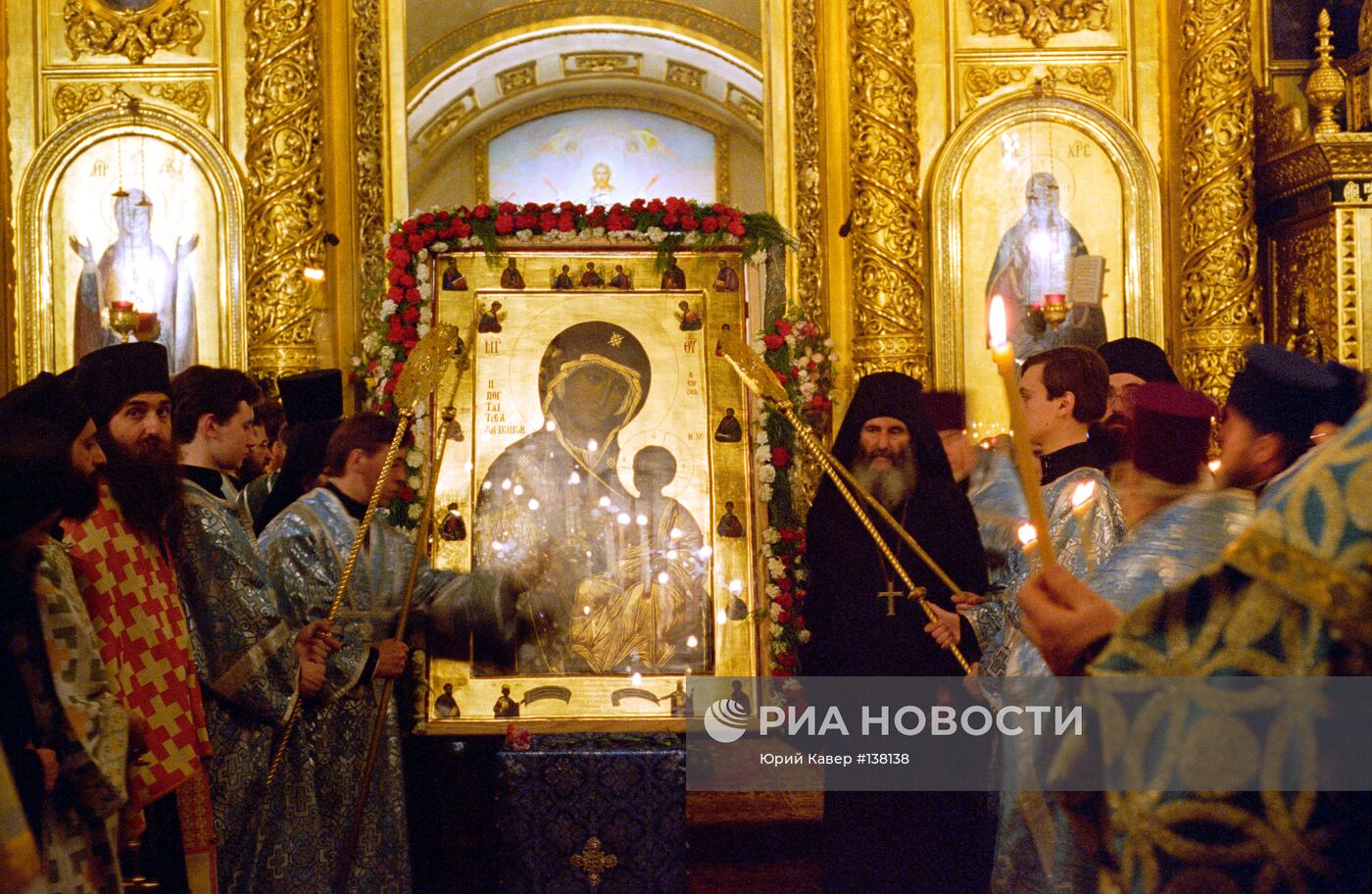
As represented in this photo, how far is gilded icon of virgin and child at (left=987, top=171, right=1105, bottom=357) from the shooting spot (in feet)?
25.8

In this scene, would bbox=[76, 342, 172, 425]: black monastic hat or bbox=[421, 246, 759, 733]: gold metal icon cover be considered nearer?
bbox=[76, 342, 172, 425]: black monastic hat

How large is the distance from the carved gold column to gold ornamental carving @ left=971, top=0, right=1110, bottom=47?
589mm

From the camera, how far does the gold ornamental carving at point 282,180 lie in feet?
24.8

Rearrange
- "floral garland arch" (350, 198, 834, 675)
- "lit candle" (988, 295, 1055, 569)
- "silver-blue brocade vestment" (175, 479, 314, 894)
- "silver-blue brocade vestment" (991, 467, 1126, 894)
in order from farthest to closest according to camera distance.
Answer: "floral garland arch" (350, 198, 834, 675), "silver-blue brocade vestment" (175, 479, 314, 894), "silver-blue brocade vestment" (991, 467, 1126, 894), "lit candle" (988, 295, 1055, 569)

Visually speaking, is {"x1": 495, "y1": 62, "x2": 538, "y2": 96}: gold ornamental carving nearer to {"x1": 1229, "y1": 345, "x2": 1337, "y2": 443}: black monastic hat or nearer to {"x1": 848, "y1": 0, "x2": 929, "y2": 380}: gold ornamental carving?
{"x1": 848, "y1": 0, "x2": 929, "y2": 380}: gold ornamental carving

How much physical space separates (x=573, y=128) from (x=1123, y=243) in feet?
29.9

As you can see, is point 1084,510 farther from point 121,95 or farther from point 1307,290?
point 121,95

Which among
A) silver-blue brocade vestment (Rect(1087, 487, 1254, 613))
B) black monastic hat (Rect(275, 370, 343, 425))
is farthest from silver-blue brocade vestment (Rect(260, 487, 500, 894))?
silver-blue brocade vestment (Rect(1087, 487, 1254, 613))

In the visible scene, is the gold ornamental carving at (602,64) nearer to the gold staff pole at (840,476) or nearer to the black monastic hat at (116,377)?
the gold staff pole at (840,476)

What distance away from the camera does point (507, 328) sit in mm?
5504

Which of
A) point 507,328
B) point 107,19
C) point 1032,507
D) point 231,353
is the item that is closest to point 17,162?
point 107,19

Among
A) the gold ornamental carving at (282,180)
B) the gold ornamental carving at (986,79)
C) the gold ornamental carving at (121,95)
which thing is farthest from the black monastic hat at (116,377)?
the gold ornamental carving at (986,79)

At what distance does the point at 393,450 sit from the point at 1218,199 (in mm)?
5703

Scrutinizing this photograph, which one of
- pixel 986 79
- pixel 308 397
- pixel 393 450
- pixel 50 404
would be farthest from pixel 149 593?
pixel 986 79
